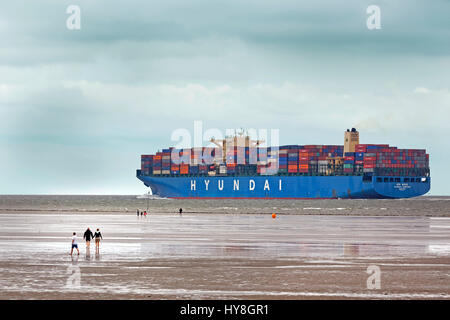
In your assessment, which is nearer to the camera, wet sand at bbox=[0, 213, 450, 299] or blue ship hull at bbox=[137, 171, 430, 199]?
wet sand at bbox=[0, 213, 450, 299]

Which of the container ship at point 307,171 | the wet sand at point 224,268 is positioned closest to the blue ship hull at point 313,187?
the container ship at point 307,171

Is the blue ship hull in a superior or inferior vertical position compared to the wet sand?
superior

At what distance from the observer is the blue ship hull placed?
501 ft

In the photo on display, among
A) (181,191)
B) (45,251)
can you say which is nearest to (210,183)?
(181,191)

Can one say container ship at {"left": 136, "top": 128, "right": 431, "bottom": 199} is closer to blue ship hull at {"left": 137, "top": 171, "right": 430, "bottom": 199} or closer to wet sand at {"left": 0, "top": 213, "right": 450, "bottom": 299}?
blue ship hull at {"left": 137, "top": 171, "right": 430, "bottom": 199}

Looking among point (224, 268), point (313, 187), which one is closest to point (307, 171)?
point (313, 187)

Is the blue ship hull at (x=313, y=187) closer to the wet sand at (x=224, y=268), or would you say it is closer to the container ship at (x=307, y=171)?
the container ship at (x=307, y=171)

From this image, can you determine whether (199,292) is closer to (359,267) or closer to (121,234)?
(359,267)

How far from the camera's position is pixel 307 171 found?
154 m

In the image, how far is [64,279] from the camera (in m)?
23.5

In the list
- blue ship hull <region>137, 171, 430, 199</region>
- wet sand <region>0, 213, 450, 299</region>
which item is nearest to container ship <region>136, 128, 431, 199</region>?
blue ship hull <region>137, 171, 430, 199</region>

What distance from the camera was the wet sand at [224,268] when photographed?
21031 mm

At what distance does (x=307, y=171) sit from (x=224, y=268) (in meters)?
129

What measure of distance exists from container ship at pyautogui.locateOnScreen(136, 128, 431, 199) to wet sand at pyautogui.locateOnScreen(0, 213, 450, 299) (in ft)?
363
